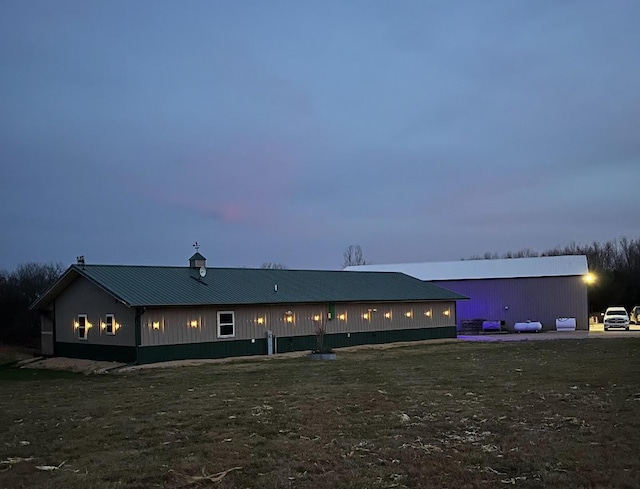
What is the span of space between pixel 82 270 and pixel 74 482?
19111mm

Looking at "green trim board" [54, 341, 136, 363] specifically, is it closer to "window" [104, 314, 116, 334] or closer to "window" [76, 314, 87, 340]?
"window" [76, 314, 87, 340]

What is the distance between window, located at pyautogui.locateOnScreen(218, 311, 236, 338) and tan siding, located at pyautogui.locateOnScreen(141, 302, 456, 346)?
149 mm

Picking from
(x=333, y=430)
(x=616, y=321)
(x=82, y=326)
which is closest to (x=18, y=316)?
(x=82, y=326)

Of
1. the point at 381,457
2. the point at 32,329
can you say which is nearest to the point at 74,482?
the point at 381,457

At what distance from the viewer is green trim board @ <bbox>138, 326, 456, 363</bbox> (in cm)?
2408

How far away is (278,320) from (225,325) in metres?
2.79

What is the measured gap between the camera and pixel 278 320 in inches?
1109

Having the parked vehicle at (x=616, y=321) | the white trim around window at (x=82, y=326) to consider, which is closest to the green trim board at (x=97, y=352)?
the white trim around window at (x=82, y=326)

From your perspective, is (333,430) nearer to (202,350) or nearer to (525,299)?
(202,350)

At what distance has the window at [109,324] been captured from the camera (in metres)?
24.5

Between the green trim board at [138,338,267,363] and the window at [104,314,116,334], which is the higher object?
the window at [104,314,116,334]

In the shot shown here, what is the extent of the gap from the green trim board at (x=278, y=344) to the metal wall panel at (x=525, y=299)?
11.8m

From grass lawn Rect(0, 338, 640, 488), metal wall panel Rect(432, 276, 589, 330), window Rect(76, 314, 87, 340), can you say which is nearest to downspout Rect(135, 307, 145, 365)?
window Rect(76, 314, 87, 340)

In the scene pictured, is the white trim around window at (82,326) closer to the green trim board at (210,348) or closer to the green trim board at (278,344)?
the green trim board at (210,348)
